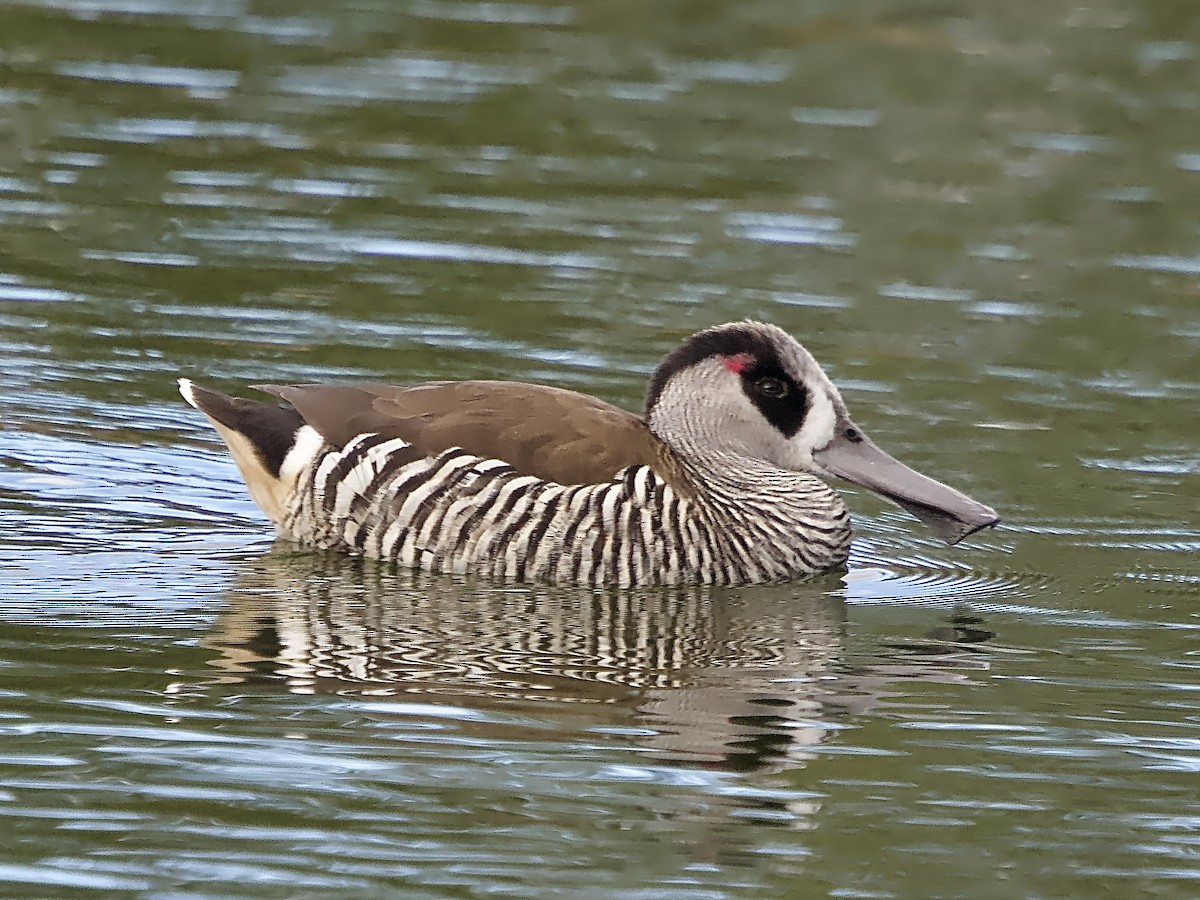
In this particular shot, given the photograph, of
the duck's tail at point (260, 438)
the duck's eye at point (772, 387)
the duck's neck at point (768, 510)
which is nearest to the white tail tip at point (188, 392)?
the duck's tail at point (260, 438)

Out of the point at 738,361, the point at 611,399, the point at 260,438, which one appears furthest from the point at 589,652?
the point at 611,399

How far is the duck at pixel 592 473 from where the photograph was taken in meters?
9.89

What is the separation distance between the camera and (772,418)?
10.4 metres

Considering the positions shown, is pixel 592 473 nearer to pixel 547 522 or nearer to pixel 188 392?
pixel 547 522

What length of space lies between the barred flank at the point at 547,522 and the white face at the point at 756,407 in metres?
0.23

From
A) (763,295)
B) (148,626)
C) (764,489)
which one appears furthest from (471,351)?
(148,626)

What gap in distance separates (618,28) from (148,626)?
11783mm

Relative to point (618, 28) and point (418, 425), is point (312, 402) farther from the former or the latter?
point (618, 28)

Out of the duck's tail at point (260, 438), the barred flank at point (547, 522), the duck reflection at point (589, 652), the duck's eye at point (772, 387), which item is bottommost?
the duck reflection at point (589, 652)

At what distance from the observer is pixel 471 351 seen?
1278 cm

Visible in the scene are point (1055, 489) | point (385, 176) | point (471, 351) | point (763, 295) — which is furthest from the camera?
point (385, 176)

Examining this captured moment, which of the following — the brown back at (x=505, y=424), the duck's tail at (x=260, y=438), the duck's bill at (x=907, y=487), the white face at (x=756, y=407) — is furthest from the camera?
the duck's tail at (x=260, y=438)

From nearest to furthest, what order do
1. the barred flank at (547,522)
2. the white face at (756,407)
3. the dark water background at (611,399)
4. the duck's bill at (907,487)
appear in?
the dark water background at (611,399) → the barred flank at (547,522) → the duck's bill at (907,487) → the white face at (756,407)

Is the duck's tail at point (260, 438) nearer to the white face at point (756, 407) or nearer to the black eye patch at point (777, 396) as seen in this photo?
the white face at point (756, 407)
